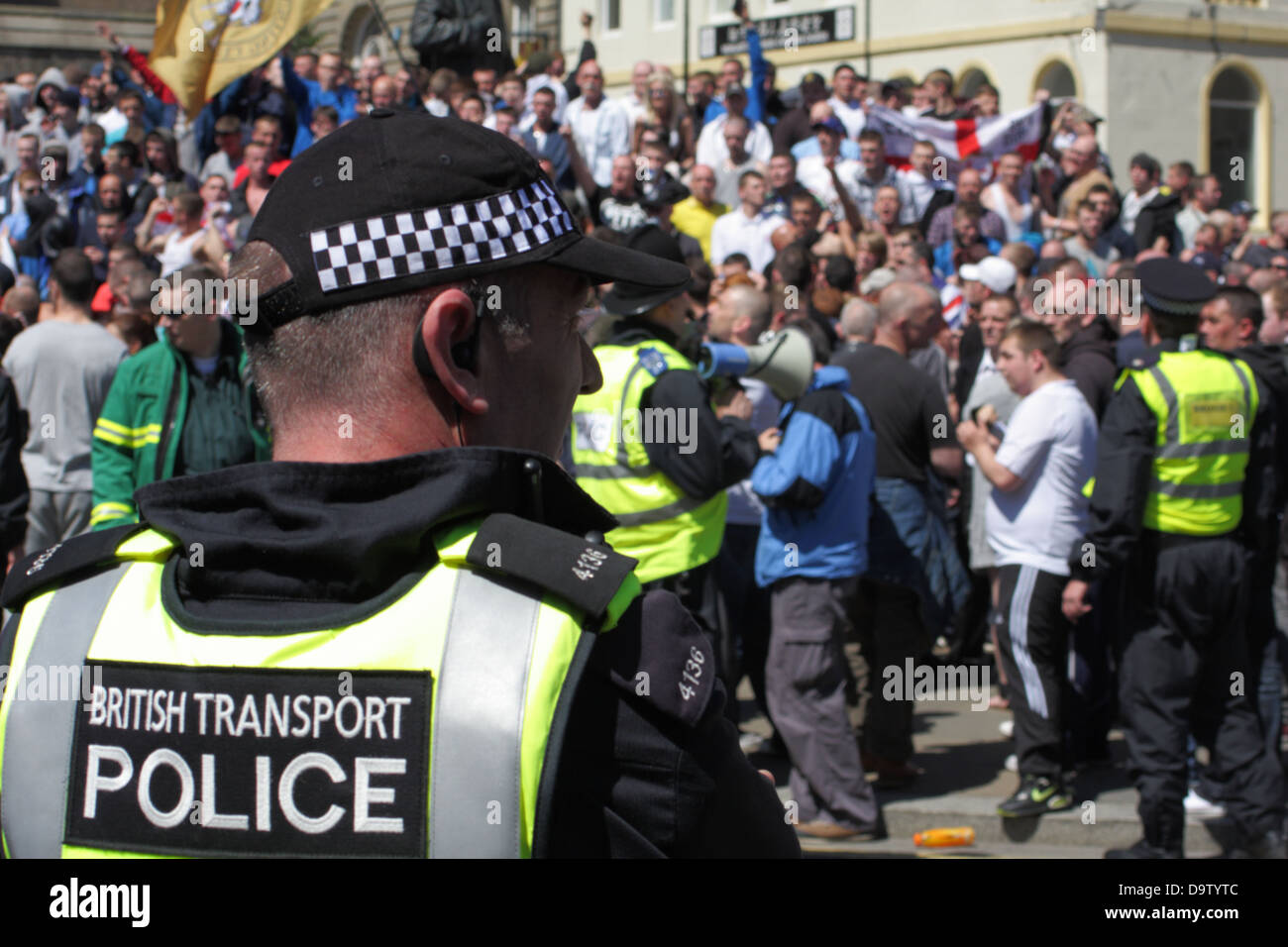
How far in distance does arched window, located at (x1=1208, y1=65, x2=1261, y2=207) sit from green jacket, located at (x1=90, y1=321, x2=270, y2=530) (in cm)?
1974

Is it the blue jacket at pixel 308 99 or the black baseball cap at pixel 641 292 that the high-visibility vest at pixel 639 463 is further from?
the blue jacket at pixel 308 99

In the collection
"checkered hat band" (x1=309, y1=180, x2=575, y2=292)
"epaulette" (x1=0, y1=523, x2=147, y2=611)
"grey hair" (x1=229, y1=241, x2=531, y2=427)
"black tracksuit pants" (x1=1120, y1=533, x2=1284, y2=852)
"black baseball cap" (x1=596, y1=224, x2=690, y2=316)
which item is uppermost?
"black baseball cap" (x1=596, y1=224, x2=690, y2=316)

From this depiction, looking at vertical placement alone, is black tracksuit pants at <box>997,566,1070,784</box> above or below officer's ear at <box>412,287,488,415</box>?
below

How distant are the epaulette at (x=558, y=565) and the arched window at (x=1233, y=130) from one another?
2285 centimetres

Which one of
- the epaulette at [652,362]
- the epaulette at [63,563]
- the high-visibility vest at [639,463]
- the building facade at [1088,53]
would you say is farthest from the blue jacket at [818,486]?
the building facade at [1088,53]

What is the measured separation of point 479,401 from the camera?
165 cm

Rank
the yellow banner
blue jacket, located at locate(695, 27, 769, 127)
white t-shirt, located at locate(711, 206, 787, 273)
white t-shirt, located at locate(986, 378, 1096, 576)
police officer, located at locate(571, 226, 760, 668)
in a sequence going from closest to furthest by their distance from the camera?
police officer, located at locate(571, 226, 760, 668) → white t-shirt, located at locate(986, 378, 1096, 576) → the yellow banner → white t-shirt, located at locate(711, 206, 787, 273) → blue jacket, located at locate(695, 27, 769, 127)

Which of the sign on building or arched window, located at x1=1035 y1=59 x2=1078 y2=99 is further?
the sign on building

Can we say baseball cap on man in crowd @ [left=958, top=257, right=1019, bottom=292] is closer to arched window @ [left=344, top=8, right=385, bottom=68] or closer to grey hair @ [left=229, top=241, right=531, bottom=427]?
grey hair @ [left=229, top=241, right=531, bottom=427]

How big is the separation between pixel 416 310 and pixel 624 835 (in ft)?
1.97

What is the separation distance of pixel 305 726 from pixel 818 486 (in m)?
4.83

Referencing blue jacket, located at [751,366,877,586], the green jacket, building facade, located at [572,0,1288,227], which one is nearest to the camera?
the green jacket

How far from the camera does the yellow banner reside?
1105 centimetres

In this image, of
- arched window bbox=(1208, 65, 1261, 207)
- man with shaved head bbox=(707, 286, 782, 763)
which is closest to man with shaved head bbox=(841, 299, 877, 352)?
man with shaved head bbox=(707, 286, 782, 763)
